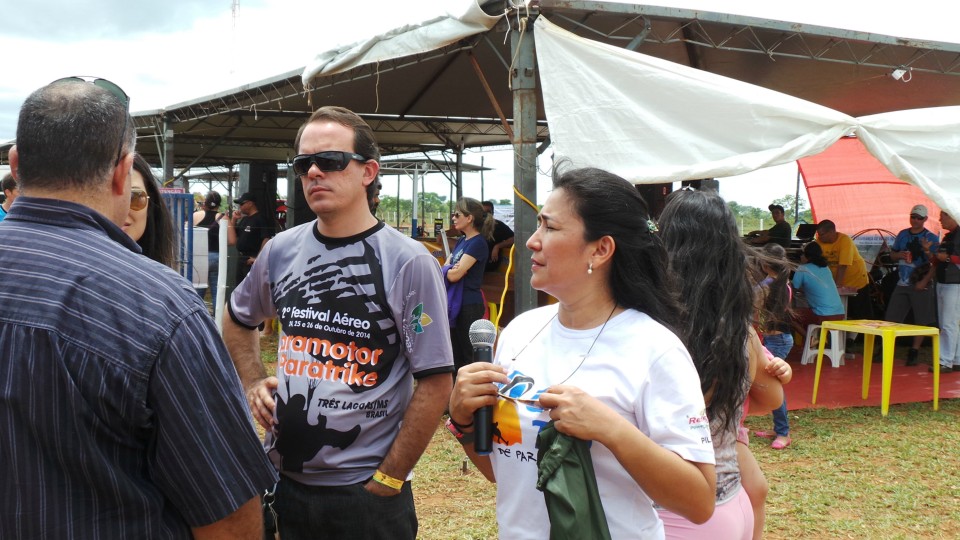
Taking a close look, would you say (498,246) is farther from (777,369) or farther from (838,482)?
(777,369)

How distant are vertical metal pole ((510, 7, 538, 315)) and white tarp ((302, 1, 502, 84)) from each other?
0.33 metres

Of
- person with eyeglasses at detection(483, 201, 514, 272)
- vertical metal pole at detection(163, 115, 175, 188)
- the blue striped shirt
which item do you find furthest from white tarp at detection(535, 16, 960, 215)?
vertical metal pole at detection(163, 115, 175, 188)

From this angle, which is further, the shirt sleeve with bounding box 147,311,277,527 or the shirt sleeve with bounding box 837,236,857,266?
the shirt sleeve with bounding box 837,236,857,266

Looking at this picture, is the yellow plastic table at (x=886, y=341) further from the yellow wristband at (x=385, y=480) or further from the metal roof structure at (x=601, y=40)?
the yellow wristband at (x=385, y=480)

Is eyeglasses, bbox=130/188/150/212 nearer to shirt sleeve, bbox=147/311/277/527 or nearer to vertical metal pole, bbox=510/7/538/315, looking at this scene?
shirt sleeve, bbox=147/311/277/527

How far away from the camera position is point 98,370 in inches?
47.8

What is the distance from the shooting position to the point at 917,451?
606 centimetres

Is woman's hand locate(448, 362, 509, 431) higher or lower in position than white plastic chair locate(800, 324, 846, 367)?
higher

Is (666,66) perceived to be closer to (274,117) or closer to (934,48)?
(934,48)

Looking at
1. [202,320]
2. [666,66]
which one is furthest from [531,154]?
[202,320]

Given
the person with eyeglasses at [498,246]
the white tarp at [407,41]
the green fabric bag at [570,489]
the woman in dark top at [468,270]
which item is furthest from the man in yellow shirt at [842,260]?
the green fabric bag at [570,489]

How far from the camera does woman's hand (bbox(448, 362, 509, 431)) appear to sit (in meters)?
1.65

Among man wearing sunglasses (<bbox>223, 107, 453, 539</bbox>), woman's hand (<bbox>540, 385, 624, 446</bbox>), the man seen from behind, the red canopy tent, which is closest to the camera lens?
woman's hand (<bbox>540, 385, 624, 446</bbox>)

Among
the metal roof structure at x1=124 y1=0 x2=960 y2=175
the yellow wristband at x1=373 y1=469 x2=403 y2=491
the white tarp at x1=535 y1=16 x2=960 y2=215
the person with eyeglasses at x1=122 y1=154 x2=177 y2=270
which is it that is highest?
the metal roof structure at x1=124 y1=0 x2=960 y2=175
